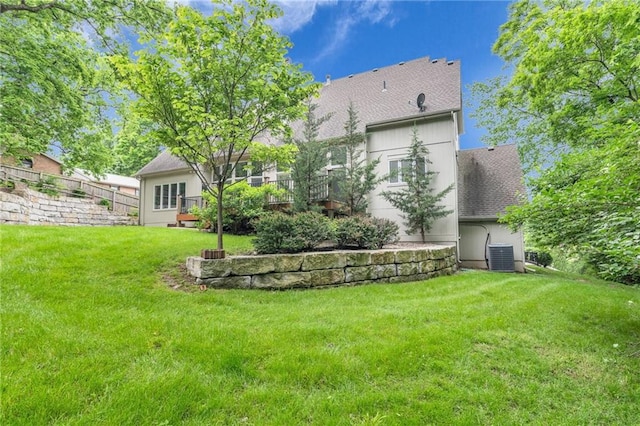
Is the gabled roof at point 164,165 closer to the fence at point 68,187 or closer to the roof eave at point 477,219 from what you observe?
the fence at point 68,187

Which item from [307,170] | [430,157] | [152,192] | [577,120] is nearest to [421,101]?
[430,157]

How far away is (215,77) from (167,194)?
13.0 meters

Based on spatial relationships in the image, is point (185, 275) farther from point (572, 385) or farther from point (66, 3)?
point (66, 3)

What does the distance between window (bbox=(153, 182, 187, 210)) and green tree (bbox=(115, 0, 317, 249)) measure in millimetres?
11171

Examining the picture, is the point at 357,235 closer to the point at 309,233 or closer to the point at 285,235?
the point at 309,233

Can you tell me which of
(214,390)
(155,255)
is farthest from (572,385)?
(155,255)

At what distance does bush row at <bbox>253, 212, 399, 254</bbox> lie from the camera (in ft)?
20.4

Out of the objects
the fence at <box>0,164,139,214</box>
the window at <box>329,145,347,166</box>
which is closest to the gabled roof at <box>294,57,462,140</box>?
the window at <box>329,145,347,166</box>

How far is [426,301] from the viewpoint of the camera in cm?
514

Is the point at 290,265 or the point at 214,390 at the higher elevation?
the point at 290,265

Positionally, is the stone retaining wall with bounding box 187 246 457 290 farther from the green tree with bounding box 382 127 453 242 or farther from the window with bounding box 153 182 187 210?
the window with bounding box 153 182 187 210

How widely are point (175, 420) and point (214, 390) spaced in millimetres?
362

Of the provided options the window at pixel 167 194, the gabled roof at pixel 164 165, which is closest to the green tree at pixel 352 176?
the gabled roof at pixel 164 165

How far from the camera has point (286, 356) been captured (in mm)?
2922
